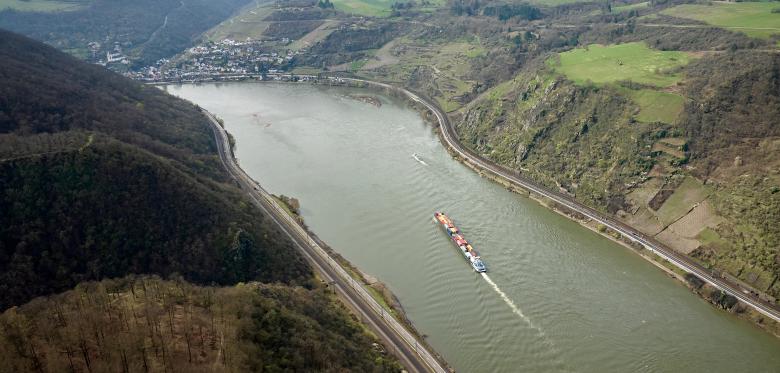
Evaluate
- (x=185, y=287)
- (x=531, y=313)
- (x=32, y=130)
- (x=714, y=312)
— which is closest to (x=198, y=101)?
(x=32, y=130)

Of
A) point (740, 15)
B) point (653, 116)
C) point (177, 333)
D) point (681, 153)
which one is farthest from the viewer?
point (740, 15)

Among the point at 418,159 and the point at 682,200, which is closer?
the point at 682,200

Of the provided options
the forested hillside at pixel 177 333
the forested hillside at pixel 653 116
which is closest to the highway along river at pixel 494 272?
the forested hillside at pixel 653 116

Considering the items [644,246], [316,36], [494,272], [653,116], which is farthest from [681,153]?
[316,36]

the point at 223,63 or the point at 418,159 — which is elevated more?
the point at 418,159

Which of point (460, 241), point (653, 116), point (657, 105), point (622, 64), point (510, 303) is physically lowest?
point (510, 303)

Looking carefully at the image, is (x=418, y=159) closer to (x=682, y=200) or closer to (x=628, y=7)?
(x=682, y=200)

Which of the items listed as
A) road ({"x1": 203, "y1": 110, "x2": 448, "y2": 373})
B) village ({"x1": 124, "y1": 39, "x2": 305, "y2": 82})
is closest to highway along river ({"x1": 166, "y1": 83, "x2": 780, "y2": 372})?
road ({"x1": 203, "y1": 110, "x2": 448, "y2": 373})
